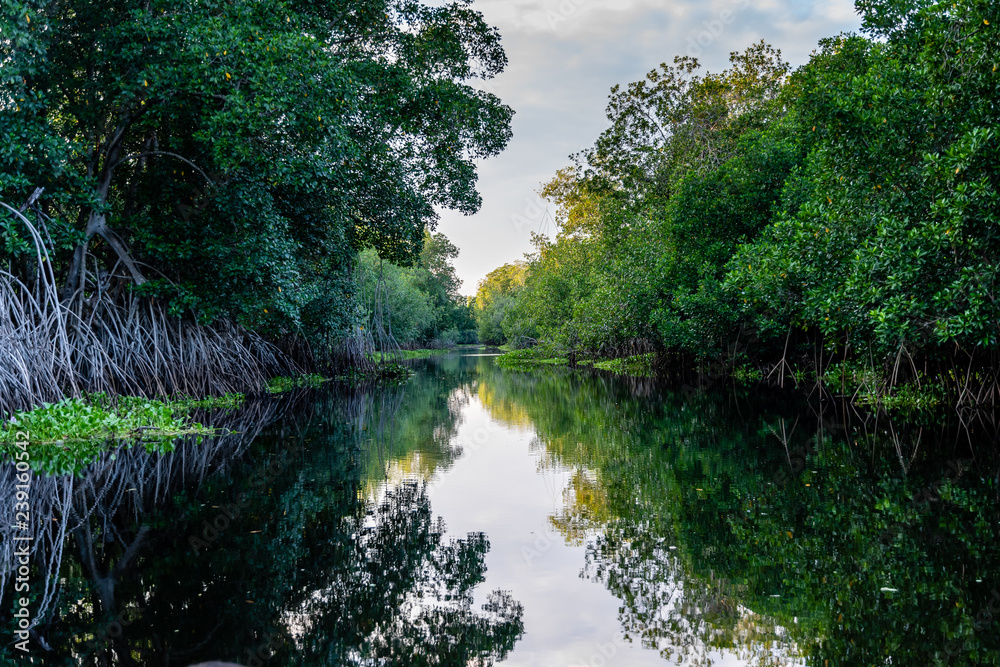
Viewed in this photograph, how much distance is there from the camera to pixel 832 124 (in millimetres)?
10133

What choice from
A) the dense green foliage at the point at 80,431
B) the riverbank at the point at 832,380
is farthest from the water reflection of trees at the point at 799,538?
the dense green foliage at the point at 80,431

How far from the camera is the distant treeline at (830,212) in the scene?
7984 millimetres

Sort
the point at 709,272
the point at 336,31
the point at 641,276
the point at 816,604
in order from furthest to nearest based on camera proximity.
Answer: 1. the point at 641,276
2. the point at 709,272
3. the point at 336,31
4. the point at 816,604

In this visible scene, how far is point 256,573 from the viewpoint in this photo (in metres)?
4.13

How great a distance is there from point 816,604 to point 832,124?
29.5 feet

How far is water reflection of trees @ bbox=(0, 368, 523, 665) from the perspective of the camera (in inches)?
126

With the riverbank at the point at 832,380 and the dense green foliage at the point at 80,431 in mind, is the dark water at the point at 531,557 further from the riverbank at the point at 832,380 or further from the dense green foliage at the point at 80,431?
the riverbank at the point at 832,380

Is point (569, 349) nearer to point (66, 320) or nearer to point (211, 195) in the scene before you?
point (211, 195)

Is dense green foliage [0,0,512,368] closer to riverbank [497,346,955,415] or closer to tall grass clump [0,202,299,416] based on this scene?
tall grass clump [0,202,299,416]

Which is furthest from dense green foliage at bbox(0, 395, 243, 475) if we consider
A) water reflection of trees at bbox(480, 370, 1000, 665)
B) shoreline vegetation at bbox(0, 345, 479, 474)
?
water reflection of trees at bbox(480, 370, 1000, 665)

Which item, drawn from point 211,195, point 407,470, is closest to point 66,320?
point 211,195

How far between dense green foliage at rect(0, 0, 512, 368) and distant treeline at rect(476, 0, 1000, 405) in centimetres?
723

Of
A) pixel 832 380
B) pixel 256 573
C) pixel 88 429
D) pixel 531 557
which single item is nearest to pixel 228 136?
pixel 88 429

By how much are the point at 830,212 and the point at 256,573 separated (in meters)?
10.7
